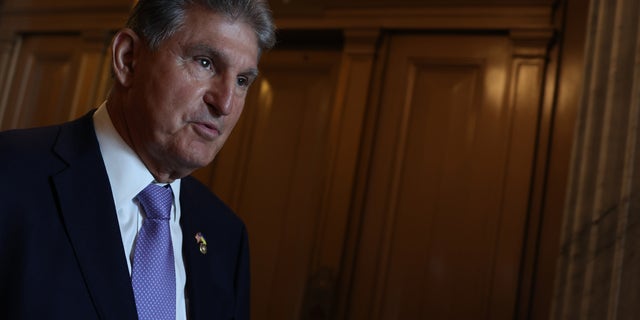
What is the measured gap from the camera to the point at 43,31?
5.16m

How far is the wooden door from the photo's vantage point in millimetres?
3594

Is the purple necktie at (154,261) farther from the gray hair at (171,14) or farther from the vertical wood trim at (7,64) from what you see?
the vertical wood trim at (7,64)

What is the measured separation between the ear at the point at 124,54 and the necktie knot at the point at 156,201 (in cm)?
24

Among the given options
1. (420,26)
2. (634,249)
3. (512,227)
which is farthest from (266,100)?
(634,249)

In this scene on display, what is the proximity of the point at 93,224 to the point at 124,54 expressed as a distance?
42 centimetres

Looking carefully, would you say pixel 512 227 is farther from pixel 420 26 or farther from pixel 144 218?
pixel 144 218

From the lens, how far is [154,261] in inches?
61.3

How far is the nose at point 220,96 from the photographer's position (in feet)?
5.16

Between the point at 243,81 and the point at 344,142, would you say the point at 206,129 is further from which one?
the point at 344,142

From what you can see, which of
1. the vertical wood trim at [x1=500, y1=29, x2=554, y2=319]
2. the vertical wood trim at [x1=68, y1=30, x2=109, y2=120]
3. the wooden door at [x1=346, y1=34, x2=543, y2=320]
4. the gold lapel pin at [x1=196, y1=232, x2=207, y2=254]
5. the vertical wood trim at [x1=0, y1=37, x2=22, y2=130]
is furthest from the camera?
the vertical wood trim at [x1=0, y1=37, x2=22, y2=130]

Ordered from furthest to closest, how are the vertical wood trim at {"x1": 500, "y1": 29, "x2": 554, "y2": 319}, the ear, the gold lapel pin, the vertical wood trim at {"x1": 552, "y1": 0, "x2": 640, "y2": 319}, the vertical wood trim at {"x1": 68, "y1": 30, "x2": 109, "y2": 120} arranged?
1. the vertical wood trim at {"x1": 68, "y1": 30, "x2": 109, "y2": 120}
2. the vertical wood trim at {"x1": 500, "y1": 29, "x2": 554, "y2": 319}
3. the vertical wood trim at {"x1": 552, "y1": 0, "x2": 640, "y2": 319}
4. the gold lapel pin
5. the ear

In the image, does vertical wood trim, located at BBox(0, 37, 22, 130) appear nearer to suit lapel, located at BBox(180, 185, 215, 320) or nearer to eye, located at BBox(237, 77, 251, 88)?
suit lapel, located at BBox(180, 185, 215, 320)

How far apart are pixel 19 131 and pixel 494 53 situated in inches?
111

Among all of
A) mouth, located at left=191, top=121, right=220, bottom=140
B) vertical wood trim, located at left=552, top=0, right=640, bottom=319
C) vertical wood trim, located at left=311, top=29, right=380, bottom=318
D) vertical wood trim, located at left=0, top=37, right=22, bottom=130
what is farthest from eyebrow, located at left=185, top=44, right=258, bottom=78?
vertical wood trim, located at left=0, top=37, right=22, bottom=130
